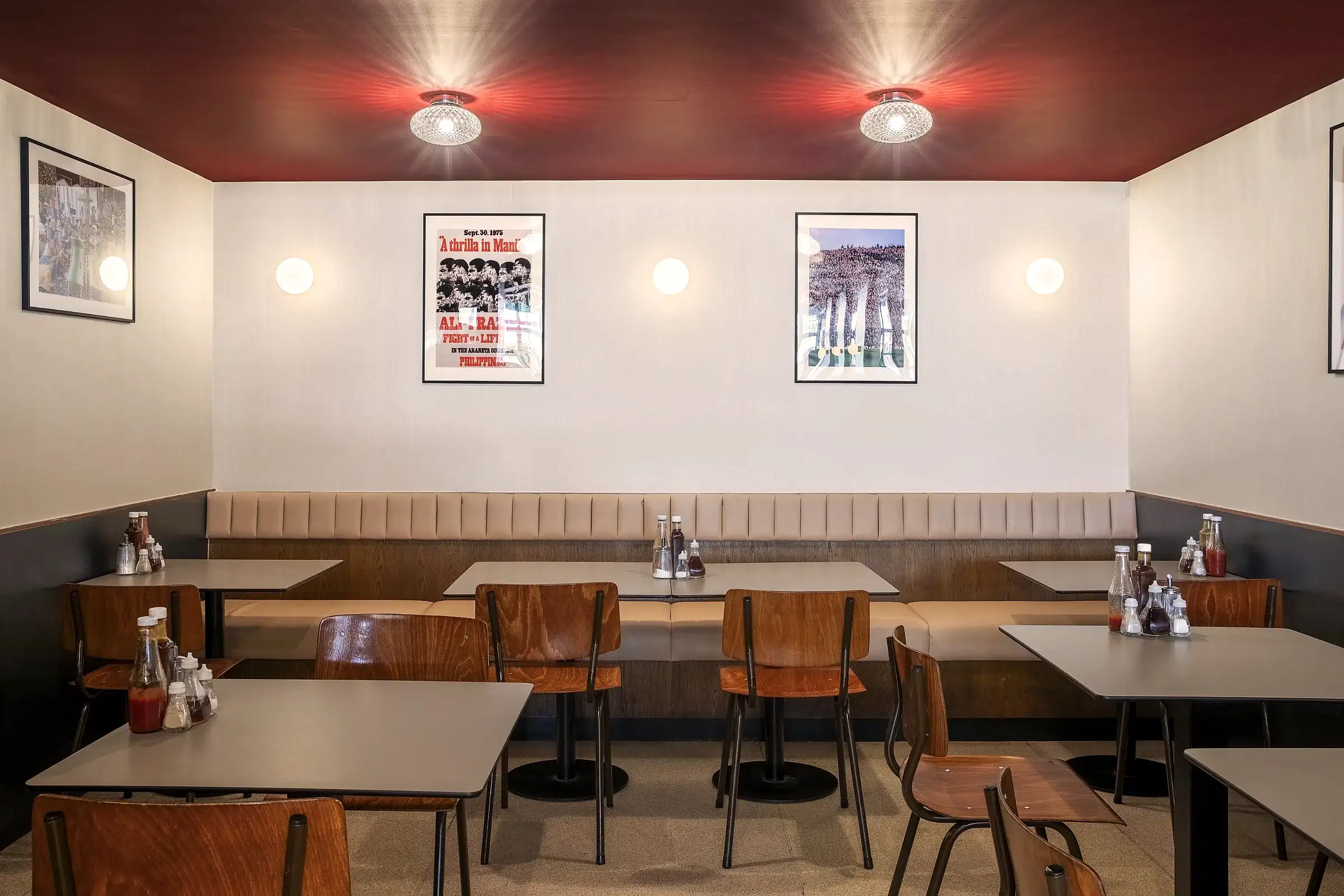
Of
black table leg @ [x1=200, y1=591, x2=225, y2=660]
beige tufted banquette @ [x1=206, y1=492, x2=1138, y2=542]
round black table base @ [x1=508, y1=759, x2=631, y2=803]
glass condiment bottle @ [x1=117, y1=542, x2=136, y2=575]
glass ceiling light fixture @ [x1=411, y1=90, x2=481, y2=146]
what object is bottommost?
round black table base @ [x1=508, y1=759, x2=631, y2=803]

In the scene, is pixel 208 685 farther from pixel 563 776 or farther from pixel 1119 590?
pixel 1119 590

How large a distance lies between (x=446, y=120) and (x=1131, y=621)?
293 cm

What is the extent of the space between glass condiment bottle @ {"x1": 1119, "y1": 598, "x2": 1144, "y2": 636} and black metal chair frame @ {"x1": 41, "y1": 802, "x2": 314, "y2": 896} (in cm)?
247

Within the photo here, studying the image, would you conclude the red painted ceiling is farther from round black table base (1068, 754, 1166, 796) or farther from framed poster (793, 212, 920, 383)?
round black table base (1068, 754, 1166, 796)

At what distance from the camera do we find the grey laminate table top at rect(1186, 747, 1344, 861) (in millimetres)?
1623

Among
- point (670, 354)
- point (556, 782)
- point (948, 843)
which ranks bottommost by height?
point (556, 782)

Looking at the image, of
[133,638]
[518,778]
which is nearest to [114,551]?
[133,638]

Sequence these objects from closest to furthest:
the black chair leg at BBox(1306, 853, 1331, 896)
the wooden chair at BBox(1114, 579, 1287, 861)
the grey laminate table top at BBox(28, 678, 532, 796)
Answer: the grey laminate table top at BBox(28, 678, 532, 796)
the black chair leg at BBox(1306, 853, 1331, 896)
the wooden chair at BBox(1114, 579, 1287, 861)

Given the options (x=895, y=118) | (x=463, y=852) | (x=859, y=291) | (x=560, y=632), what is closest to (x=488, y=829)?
(x=560, y=632)

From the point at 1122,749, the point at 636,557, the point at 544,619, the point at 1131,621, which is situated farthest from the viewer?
the point at 636,557

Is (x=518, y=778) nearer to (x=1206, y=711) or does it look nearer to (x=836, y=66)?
(x=1206, y=711)

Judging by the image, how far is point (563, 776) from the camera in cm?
404

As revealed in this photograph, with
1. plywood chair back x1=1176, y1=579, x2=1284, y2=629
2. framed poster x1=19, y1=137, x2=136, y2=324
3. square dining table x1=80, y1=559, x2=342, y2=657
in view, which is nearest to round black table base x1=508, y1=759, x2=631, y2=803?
square dining table x1=80, y1=559, x2=342, y2=657

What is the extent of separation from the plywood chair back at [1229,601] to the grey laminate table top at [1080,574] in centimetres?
24
